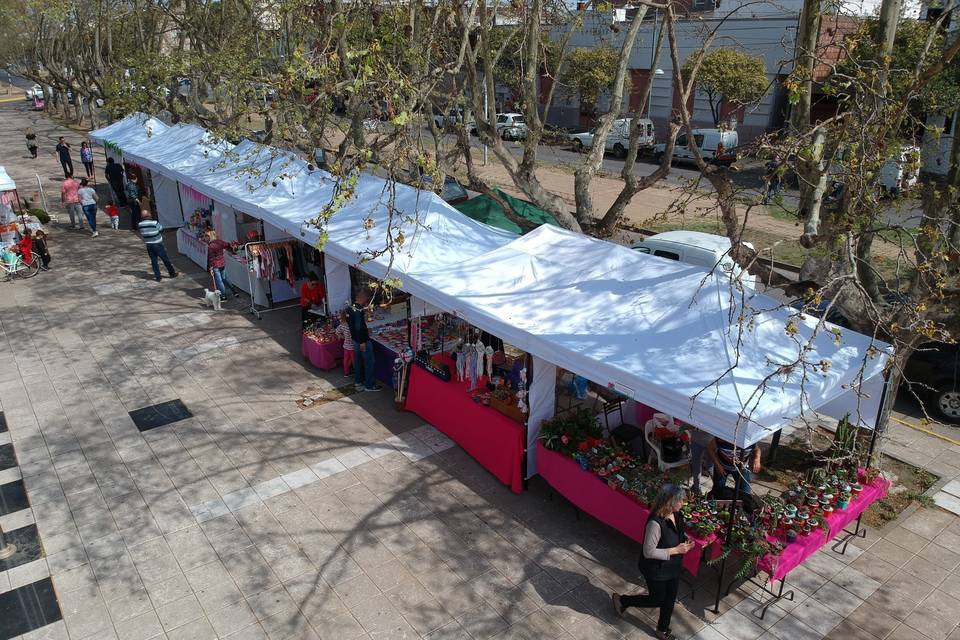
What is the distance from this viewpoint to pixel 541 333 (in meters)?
6.97

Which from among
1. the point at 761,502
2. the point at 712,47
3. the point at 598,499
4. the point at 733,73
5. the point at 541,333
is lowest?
the point at 598,499

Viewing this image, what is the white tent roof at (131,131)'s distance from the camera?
60.3 feet

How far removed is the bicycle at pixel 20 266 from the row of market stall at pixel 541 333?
562 cm

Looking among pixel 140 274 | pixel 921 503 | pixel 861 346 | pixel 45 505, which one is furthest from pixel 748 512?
pixel 140 274

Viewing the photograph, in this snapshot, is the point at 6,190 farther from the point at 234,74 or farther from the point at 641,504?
the point at 641,504

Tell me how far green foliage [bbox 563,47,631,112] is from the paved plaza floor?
24329 millimetres

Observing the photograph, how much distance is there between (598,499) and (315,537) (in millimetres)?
2897

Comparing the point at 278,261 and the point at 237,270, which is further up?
the point at 278,261

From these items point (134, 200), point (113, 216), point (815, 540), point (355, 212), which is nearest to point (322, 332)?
point (355, 212)

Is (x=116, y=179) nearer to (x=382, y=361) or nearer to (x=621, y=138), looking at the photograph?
(x=382, y=361)

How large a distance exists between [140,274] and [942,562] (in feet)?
48.7

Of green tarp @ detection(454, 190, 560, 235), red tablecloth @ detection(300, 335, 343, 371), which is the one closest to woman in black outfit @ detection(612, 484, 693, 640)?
red tablecloth @ detection(300, 335, 343, 371)

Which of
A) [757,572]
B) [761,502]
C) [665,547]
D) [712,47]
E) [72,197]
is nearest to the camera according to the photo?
[665,547]

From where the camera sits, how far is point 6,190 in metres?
14.5
